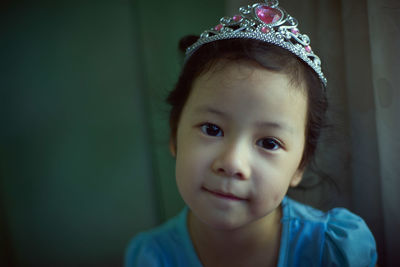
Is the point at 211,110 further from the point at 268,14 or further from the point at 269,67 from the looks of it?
the point at 268,14

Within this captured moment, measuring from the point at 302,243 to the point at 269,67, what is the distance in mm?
494

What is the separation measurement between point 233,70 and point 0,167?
1.19m

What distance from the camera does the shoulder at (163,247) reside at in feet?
2.75

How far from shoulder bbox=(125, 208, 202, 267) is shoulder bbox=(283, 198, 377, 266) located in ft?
1.04

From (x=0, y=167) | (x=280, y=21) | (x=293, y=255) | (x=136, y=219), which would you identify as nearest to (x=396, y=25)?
(x=280, y=21)

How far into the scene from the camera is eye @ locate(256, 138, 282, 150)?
66cm

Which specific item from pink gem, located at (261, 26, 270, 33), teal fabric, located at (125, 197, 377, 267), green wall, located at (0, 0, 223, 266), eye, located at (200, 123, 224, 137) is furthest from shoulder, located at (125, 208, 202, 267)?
pink gem, located at (261, 26, 270, 33)

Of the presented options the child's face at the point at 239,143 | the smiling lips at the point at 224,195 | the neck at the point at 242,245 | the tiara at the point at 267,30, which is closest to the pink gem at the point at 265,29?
the tiara at the point at 267,30

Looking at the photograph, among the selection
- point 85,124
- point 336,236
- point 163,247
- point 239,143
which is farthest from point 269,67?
point 85,124

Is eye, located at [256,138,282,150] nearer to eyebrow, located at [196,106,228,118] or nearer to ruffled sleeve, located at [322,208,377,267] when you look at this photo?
eyebrow, located at [196,106,228,118]

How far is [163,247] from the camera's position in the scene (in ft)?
2.85

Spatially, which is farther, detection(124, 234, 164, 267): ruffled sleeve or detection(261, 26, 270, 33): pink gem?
detection(124, 234, 164, 267): ruffled sleeve

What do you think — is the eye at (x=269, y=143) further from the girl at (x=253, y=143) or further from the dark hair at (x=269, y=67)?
the dark hair at (x=269, y=67)

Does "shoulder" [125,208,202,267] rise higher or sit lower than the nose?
lower
